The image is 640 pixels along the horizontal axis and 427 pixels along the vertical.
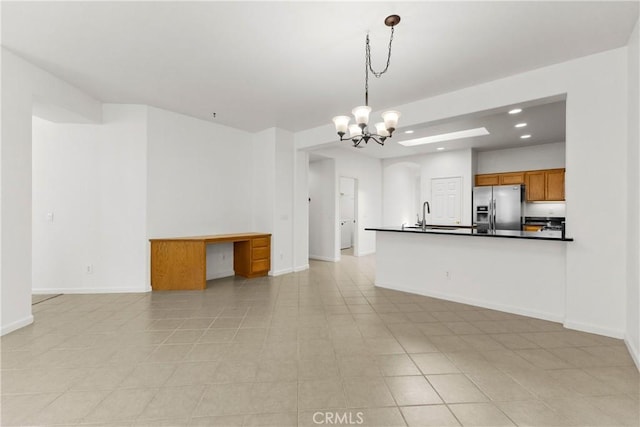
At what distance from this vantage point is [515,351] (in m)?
2.44

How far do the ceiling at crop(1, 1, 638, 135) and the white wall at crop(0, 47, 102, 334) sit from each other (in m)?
0.23

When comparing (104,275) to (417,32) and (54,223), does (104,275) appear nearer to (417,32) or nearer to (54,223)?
(54,223)

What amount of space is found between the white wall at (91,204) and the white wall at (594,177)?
5573mm

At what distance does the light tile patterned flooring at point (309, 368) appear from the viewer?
5.53 feet

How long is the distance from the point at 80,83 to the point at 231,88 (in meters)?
1.91

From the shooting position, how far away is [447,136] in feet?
20.2

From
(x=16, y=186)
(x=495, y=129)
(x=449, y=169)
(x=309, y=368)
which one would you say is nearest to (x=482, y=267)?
(x=309, y=368)

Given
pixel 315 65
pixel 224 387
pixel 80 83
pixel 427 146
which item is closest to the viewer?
pixel 224 387

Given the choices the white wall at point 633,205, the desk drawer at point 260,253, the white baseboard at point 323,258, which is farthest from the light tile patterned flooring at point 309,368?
the white baseboard at point 323,258

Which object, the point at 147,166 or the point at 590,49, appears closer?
the point at 590,49

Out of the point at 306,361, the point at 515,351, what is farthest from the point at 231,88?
the point at 515,351

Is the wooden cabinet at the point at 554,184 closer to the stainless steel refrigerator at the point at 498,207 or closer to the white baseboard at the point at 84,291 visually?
the stainless steel refrigerator at the point at 498,207

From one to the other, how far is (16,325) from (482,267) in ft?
17.7

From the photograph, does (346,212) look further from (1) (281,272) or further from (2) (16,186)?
(2) (16,186)
